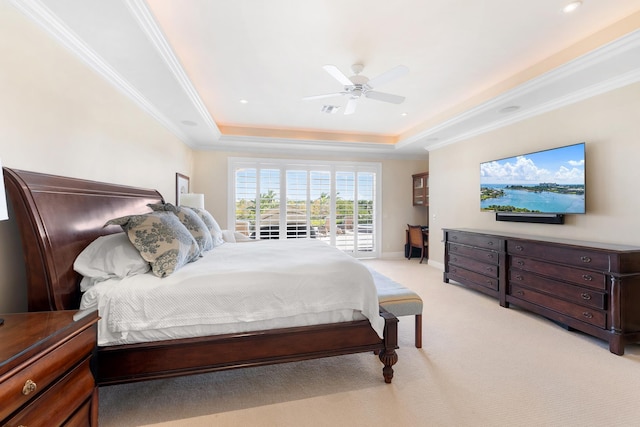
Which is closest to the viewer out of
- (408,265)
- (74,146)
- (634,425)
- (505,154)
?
(634,425)

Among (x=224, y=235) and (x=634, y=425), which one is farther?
(x=224, y=235)

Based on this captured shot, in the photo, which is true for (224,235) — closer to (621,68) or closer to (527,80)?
(527,80)

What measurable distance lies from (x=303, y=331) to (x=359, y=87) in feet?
7.95

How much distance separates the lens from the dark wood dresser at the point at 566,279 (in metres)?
2.32

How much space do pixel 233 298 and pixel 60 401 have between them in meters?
0.84

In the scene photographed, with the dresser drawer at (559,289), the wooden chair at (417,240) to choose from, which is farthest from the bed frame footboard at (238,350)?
the wooden chair at (417,240)

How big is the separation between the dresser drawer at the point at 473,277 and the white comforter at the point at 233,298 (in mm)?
2453

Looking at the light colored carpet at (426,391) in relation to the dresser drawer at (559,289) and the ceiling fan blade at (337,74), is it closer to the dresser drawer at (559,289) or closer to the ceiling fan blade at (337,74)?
the dresser drawer at (559,289)

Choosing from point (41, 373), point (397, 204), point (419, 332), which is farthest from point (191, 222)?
point (397, 204)

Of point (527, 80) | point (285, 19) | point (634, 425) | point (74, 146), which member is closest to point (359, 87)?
point (285, 19)

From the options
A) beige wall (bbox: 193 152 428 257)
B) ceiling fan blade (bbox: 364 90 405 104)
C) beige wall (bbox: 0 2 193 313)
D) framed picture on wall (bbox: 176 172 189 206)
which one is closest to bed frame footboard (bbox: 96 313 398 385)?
beige wall (bbox: 0 2 193 313)

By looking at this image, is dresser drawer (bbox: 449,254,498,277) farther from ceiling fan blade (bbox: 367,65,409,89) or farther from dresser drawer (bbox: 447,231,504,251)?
ceiling fan blade (bbox: 367,65,409,89)

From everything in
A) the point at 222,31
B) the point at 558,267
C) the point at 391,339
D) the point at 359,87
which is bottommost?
the point at 391,339

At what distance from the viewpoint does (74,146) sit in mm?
2135
